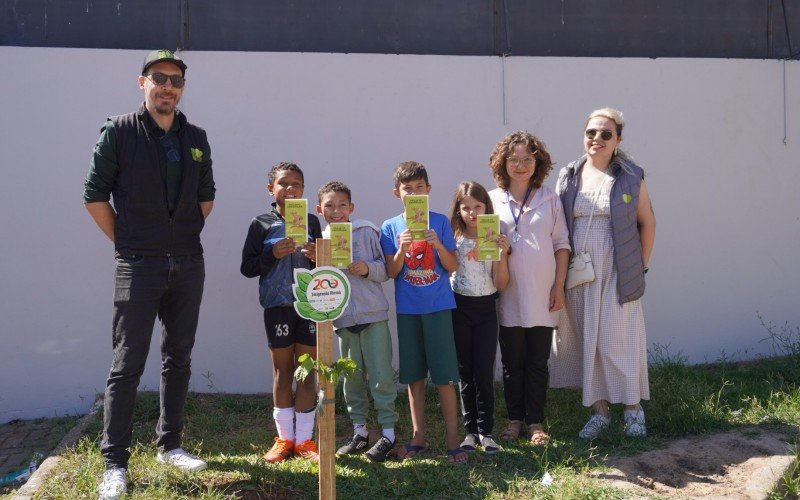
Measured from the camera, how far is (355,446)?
14.4ft

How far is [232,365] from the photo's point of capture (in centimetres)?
546

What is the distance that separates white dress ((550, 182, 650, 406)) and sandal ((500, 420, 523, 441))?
422 millimetres

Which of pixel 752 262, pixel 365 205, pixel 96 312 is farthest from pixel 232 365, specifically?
pixel 752 262

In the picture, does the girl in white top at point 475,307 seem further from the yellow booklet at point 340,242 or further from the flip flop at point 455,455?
the yellow booklet at point 340,242

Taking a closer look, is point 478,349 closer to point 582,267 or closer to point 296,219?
point 582,267

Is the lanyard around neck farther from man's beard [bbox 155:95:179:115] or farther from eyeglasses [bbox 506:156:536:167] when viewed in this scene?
man's beard [bbox 155:95:179:115]

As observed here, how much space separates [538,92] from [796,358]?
9.10 ft

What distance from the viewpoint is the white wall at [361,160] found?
5184mm

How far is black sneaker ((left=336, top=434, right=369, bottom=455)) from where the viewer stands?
4375 millimetres

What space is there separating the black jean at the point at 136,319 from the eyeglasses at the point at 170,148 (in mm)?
509

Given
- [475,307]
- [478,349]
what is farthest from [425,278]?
[478,349]

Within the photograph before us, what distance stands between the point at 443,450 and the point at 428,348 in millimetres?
655

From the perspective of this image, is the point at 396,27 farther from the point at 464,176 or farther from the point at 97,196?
the point at 97,196

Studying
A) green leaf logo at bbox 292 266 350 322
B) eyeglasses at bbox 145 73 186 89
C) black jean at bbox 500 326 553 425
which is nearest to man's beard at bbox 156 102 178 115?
eyeglasses at bbox 145 73 186 89
